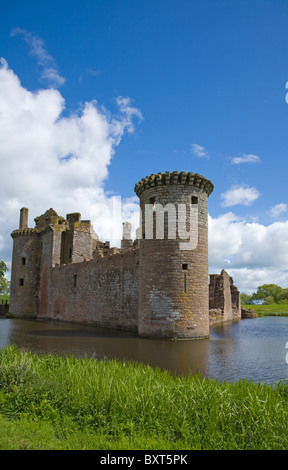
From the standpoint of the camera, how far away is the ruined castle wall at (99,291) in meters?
21.0

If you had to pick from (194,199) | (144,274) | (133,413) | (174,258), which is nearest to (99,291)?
(144,274)

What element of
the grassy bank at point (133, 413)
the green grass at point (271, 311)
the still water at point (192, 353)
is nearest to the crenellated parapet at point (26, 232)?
the still water at point (192, 353)

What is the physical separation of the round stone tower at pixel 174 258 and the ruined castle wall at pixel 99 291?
400 centimetres

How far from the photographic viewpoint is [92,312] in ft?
83.3

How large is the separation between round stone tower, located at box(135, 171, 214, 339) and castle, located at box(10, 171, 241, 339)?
4cm

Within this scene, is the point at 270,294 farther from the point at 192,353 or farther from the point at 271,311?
the point at 192,353

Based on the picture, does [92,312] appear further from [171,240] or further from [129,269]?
[171,240]

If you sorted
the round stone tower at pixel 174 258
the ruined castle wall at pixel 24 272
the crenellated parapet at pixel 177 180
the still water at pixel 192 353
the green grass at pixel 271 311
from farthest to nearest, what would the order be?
the green grass at pixel 271 311 → the ruined castle wall at pixel 24 272 → the crenellated parapet at pixel 177 180 → the round stone tower at pixel 174 258 → the still water at pixel 192 353

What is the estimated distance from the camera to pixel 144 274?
1686 cm

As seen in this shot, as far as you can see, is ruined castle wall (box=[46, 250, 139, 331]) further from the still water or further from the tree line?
the tree line

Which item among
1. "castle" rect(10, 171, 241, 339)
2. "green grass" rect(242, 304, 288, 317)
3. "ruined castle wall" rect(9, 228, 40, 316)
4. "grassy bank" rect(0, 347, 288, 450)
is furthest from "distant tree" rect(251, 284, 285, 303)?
"grassy bank" rect(0, 347, 288, 450)

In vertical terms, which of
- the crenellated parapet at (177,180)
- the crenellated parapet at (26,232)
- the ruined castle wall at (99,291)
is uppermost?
the crenellated parapet at (26,232)

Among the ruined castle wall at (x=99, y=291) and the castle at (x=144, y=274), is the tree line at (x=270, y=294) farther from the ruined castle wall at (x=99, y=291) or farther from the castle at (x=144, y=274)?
the ruined castle wall at (x=99, y=291)
